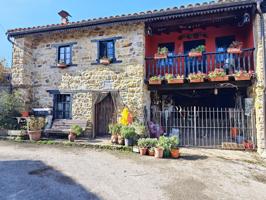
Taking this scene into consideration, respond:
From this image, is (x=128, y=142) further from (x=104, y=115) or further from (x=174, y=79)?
(x=174, y=79)

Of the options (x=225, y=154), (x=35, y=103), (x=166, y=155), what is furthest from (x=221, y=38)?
(x=35, y=103)

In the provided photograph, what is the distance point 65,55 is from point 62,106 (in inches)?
104

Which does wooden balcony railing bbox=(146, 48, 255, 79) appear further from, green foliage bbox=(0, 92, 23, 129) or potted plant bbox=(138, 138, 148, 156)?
green foliage bbox=(0, 92, 23, 129)

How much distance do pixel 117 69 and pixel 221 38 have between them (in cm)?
529

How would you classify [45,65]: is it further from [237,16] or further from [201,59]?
[237,16]

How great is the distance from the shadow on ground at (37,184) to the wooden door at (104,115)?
4.54 meters

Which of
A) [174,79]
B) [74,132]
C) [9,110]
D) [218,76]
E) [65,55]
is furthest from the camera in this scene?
[65,55]

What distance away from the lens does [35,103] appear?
11.4m

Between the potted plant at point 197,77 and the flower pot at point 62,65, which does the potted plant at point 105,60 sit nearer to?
the flower pot at point 62,65

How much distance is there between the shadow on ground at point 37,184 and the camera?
13.6 feet

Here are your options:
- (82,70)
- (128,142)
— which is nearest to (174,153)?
(128,142)

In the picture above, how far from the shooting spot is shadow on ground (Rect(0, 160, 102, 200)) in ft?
13.6

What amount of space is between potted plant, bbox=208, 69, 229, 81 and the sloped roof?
231 cm

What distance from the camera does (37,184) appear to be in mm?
4719
